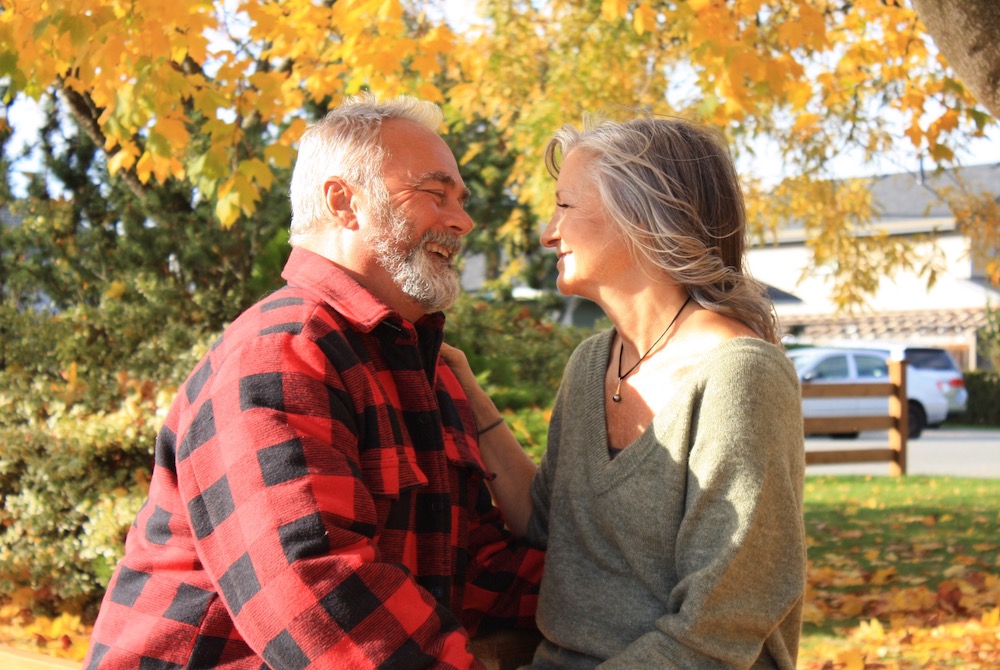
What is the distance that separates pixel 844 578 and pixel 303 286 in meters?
4.94

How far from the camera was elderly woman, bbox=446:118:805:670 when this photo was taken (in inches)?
81.5

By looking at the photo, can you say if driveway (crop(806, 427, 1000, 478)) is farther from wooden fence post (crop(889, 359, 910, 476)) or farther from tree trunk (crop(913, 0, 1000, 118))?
tree trunk (crop(913, 0, 1000, 118))

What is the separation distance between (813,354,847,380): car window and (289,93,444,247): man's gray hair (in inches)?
733

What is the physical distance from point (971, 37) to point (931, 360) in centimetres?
2016

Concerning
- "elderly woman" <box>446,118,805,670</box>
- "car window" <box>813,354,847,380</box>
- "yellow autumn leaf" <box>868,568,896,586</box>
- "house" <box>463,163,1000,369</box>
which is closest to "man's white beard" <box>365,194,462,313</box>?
"elderly woman" <box>446,118,805,670</box>

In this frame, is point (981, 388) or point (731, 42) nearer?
point (731, 42)

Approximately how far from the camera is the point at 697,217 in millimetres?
2346

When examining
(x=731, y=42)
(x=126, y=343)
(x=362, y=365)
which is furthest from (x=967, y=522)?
(x=362, y=365)

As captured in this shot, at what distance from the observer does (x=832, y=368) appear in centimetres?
2008

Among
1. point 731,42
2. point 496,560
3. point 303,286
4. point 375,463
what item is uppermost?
point 731,42

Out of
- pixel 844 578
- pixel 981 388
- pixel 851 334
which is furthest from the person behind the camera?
pixel 851 334

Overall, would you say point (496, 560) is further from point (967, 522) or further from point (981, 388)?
point (981, 388)

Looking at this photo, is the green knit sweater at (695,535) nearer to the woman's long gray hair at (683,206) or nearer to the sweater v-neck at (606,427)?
the sweater v-neck at (606,427)

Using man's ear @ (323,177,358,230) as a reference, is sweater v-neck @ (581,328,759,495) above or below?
below
